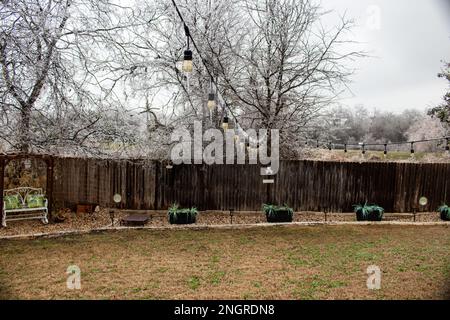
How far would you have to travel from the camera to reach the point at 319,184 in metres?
12.9

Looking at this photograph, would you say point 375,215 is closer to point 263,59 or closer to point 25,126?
point 263,59

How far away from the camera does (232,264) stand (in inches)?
279

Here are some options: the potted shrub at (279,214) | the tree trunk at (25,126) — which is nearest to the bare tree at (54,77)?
the tree trunk at (25,126)

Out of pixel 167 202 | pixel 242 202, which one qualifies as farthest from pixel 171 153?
pixel 242 202

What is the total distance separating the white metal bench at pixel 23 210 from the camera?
10.3m

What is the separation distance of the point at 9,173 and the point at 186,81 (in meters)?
6.34

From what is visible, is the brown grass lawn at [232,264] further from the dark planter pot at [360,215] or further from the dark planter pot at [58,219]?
the dark planter pot at [58,219]

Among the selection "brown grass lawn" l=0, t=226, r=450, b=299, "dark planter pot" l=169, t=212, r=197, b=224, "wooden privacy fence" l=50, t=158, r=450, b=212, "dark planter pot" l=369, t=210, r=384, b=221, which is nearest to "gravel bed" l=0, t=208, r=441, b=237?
"dark planter pot" l=169, t=212, r=197, b=224

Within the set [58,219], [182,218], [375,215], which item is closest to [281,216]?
[182,218]

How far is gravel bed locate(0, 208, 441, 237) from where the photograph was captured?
33.2ft

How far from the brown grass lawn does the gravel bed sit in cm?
114

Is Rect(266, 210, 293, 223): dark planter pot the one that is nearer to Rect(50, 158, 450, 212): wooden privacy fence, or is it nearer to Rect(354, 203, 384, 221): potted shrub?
Rect(50, 158, 450, 212): wooden privacy fence

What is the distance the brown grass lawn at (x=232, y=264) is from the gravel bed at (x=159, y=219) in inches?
44.9
